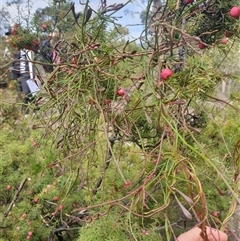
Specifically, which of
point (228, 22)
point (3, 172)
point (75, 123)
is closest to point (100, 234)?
point (75, 123)

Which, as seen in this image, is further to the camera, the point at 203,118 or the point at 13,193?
the point at 13,193

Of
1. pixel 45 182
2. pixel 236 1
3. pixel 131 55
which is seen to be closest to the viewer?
pixel 131 55

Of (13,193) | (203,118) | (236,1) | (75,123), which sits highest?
(236,1)

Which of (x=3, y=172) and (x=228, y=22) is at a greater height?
(x=228, y=22)

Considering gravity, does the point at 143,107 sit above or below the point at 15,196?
above

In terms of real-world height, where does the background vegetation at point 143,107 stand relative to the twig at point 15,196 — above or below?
above

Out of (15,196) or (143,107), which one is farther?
(15,196)

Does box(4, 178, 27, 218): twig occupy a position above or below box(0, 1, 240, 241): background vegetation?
below

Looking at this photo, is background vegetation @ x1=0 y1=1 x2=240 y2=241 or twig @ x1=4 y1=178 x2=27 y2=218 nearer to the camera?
background vegetation @ x1=0 y1=1 x2=240 y2=241

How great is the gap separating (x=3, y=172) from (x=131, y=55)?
0.93 metres

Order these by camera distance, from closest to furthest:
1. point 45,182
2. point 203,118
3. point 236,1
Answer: point 236,1
point 203,118
point 45,182

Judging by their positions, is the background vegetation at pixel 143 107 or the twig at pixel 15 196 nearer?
the background vegetation at pixel 143 107

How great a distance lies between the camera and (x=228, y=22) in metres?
0.85

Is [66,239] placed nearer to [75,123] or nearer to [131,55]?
[75,123]
